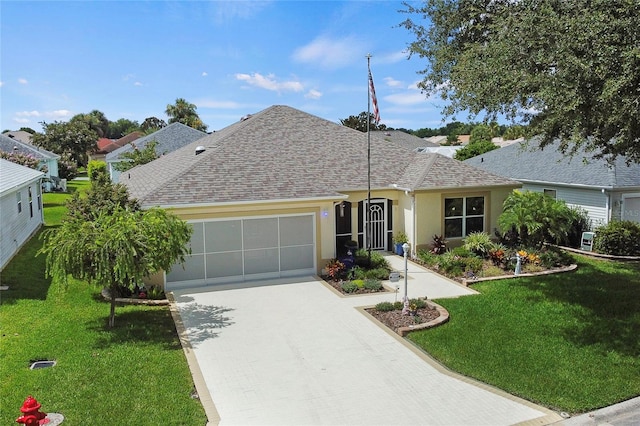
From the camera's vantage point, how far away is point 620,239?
66.9 feet

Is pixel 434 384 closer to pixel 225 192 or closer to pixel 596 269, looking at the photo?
pixel 225 192

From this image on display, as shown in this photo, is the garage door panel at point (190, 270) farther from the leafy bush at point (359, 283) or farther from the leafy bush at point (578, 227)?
the leafy bush at point (578, 227)

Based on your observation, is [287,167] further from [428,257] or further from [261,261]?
[428,257]

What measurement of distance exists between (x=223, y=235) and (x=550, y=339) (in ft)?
33.8

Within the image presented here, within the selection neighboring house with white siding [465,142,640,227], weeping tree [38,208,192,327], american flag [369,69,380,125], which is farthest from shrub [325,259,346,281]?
neighboring house with white siding [465,142,640,227]

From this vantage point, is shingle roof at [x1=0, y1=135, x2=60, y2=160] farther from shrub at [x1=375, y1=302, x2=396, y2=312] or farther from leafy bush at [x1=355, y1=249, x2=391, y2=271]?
shrub at [x1=375, y1=302, x2=396, y2=312]

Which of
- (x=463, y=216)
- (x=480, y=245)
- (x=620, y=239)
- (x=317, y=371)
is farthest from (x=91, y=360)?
(x=620, y=239)

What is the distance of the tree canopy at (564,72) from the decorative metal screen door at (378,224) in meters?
7.32

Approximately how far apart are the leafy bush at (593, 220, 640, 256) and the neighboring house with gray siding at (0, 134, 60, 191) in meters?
40.4

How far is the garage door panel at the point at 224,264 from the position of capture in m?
17.0

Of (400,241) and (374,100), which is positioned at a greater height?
(374,100)

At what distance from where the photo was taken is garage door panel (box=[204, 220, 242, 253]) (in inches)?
663

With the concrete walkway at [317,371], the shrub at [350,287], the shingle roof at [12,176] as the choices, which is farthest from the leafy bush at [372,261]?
the shingle roof at [12,176]

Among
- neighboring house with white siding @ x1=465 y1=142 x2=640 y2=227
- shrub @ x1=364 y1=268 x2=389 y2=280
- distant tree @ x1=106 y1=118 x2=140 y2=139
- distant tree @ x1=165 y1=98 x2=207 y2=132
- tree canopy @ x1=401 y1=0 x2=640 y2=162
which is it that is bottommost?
shrub @ x1=364 y1=268 x2=389 y2=280
